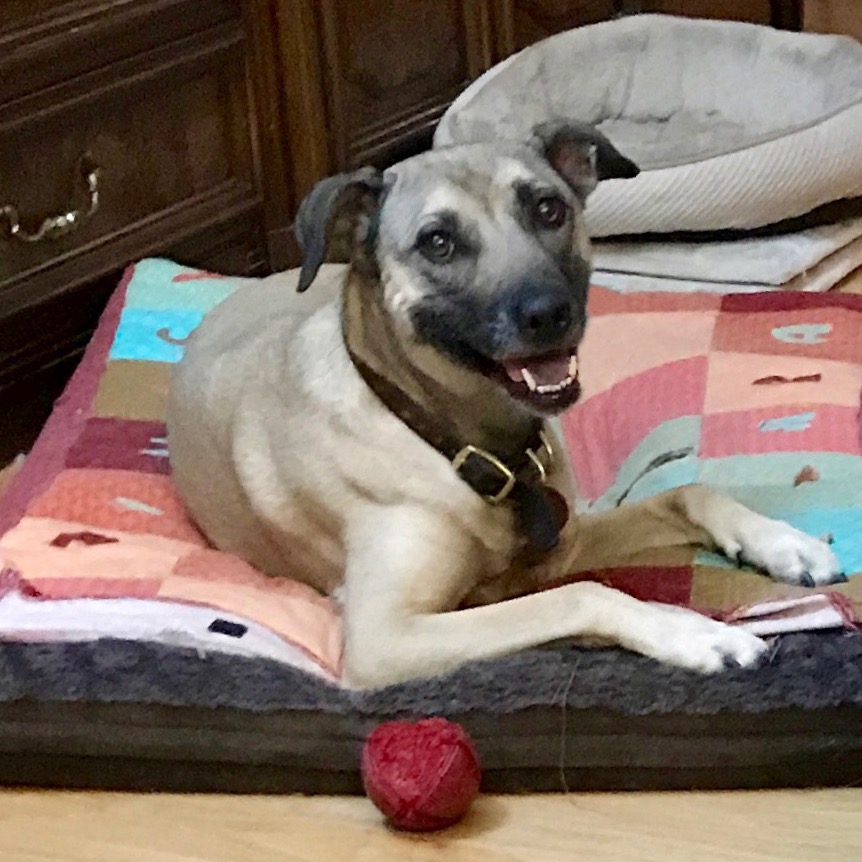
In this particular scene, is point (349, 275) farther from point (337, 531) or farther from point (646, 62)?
point (646, 62)

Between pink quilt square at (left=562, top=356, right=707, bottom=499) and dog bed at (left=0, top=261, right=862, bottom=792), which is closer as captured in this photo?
dog bed at (left=0, top=261, right=862, bottom=792)

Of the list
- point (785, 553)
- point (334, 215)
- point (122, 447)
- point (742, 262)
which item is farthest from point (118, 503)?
point (742, 262)

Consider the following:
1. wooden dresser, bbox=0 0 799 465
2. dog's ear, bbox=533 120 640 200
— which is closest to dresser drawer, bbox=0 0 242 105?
wooden dresser, bbox=0 0 799 465

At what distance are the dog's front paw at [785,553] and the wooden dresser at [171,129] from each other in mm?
1452

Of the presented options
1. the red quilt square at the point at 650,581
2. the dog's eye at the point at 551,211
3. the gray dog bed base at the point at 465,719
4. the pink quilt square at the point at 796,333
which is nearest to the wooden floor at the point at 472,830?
the gray dog bed base at the point at 465,719

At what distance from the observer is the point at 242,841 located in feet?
5.69

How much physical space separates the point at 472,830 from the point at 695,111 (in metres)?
2.59

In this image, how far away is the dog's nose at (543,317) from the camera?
1661mm

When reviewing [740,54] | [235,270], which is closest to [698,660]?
[235,270]

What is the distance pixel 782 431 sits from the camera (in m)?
2.21

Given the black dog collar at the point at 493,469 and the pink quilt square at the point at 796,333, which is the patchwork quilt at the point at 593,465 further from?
the black dog collar at the point at 493,469

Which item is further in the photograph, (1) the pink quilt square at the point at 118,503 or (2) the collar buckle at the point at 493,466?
(1) the pink quilt square at the point at 118,503

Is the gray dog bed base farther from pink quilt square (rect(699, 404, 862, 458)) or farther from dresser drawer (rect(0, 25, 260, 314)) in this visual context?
dresser drawer (rect(0, 25, 260, 314))

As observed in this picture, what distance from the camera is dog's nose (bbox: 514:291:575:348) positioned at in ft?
5.45
